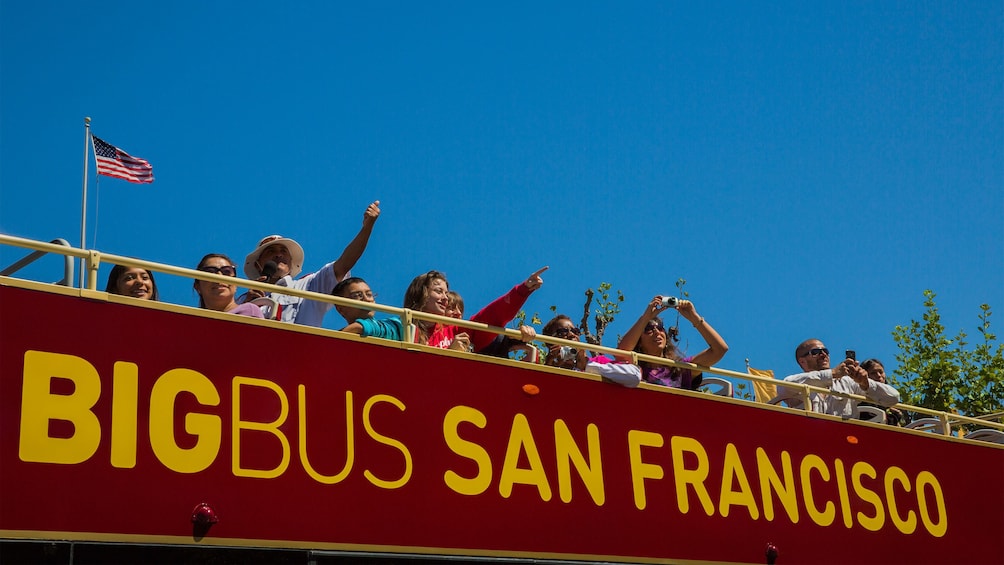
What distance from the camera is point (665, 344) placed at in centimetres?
905

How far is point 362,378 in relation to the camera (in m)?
7.09

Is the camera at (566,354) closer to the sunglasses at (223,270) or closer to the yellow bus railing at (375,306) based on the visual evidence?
the yellow bus railing at (375,306)

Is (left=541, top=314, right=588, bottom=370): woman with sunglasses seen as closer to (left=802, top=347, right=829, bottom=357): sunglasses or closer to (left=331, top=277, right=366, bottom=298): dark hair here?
(left=331, top=277, right=366, bottom=298): dark hair

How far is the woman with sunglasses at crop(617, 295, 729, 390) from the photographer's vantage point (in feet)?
29.1

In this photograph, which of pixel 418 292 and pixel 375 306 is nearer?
pixel 375 306

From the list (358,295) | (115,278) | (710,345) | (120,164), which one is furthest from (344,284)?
(120,164)

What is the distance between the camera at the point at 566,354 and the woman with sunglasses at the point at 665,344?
17.3 inches

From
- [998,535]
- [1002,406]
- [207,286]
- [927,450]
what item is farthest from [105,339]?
[1002,406]

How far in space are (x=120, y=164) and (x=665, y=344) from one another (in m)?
7.58

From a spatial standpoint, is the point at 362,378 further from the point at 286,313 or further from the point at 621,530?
the point at 621,530

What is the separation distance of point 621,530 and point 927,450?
358 centimetres

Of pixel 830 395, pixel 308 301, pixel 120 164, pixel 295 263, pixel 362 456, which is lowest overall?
pixel 362 456

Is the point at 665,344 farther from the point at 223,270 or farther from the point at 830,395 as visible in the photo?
the point at 223,270

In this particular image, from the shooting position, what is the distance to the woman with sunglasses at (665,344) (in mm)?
8883
